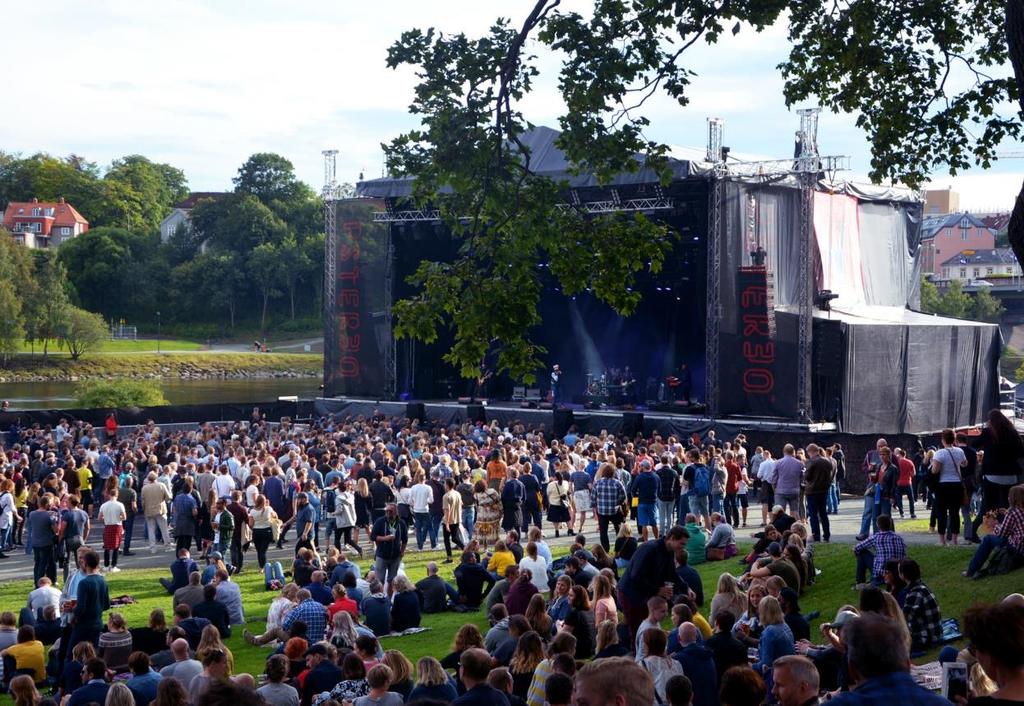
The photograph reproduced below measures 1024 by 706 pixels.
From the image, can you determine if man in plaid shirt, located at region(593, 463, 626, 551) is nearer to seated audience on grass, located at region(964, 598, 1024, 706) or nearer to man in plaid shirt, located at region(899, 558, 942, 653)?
man in plaid shirt, located at region(899, 558, 942, 653)

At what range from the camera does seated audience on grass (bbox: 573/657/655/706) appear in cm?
321

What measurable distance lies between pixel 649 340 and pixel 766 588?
24.3 metres

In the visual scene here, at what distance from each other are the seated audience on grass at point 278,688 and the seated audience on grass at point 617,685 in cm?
472

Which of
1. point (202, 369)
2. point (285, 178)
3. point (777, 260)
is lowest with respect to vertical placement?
point (202, 369)

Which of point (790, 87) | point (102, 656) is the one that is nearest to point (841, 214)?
point (790, 87)

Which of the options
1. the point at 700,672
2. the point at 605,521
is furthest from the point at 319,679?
the point at 605,521

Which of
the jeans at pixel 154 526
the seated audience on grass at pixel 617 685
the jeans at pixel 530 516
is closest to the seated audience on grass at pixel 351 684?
the seated audience on grass at pixel 617 685

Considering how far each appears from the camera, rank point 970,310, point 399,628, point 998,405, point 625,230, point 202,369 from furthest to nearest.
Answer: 1. point 202,369
2. point 970,310
3. point 998,405
4. point 399,628
5. point 625,230

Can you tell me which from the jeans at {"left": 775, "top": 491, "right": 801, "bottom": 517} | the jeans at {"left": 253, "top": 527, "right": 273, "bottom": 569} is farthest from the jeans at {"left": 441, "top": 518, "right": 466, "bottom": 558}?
the jeans at {"left": 775, "top": 491, "right": 801, "bottom": 517}

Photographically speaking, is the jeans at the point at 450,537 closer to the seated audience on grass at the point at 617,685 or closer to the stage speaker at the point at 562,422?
the stage speaker at the point at 562,422

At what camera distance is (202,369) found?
254 ft

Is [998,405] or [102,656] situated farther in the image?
[998,405]

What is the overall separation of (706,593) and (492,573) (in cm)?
246

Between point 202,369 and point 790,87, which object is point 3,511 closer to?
point 790,87
